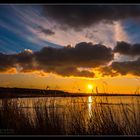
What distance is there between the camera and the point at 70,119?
4230 millimetres

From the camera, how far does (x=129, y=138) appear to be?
291 centimetres

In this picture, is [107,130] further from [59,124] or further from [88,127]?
[59,124]

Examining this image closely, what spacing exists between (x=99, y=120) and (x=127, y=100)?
1.44 feet

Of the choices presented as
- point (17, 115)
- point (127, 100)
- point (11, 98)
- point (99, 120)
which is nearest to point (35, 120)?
point (17, 115)

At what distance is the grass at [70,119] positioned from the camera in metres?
4.06

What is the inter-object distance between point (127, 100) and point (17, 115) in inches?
58.2

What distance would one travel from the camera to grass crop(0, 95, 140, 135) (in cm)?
406
